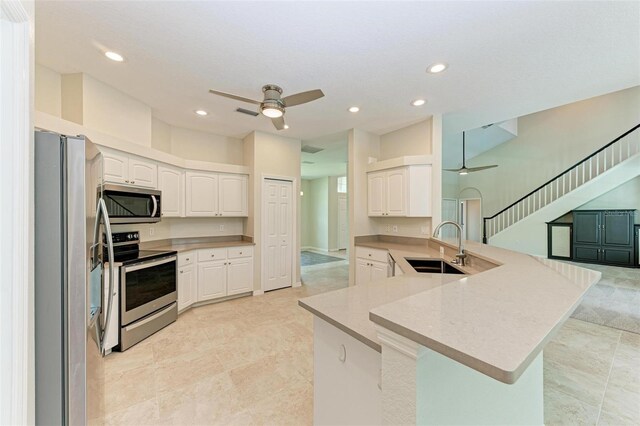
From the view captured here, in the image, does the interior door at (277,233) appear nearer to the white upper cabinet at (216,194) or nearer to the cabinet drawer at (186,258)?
the white upper cabinet at (216,194)

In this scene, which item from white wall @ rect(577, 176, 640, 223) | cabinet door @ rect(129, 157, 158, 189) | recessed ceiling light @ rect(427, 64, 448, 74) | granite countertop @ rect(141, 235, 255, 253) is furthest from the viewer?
white wall @ rect(577, 176, 640, 223)

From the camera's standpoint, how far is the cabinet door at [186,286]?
346 centimetres

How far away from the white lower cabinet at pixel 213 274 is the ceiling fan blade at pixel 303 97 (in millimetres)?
2469

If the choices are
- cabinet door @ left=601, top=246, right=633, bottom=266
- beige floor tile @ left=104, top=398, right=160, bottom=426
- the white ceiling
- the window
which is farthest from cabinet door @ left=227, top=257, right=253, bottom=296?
cabinet door @ left=601, top=246, right=633, bottom=266

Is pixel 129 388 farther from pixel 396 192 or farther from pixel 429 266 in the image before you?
pixel 396 192

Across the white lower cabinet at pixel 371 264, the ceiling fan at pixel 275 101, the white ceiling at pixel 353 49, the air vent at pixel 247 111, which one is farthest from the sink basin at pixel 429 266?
the air vent at pixel 247 111

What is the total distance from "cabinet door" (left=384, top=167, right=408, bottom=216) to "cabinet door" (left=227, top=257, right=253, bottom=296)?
8.10 feet

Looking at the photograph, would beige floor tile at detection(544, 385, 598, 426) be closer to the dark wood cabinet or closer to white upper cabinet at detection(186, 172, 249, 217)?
white upper cabinet at detection(186, 172, 249, 217)

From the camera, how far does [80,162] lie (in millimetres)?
944

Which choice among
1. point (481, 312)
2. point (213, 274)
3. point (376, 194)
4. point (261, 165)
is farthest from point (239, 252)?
point (481, 312)

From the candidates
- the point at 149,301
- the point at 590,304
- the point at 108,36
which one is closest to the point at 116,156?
the point at 108,36

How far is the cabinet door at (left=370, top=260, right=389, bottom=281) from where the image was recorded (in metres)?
3.70

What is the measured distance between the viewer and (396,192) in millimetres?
4055

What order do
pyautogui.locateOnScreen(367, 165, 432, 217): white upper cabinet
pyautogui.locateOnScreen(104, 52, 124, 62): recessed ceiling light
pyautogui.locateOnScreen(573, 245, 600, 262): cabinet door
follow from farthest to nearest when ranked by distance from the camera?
pyautogui.locateOnScreen(573, 245, 600, 262): cabinet door → pyautogui.locateOnScreen(367, 165, 432, 217): white upper cabinet → pyautogui.locateOnScreen(104, 52, 124, 62): recessed ceiling light
